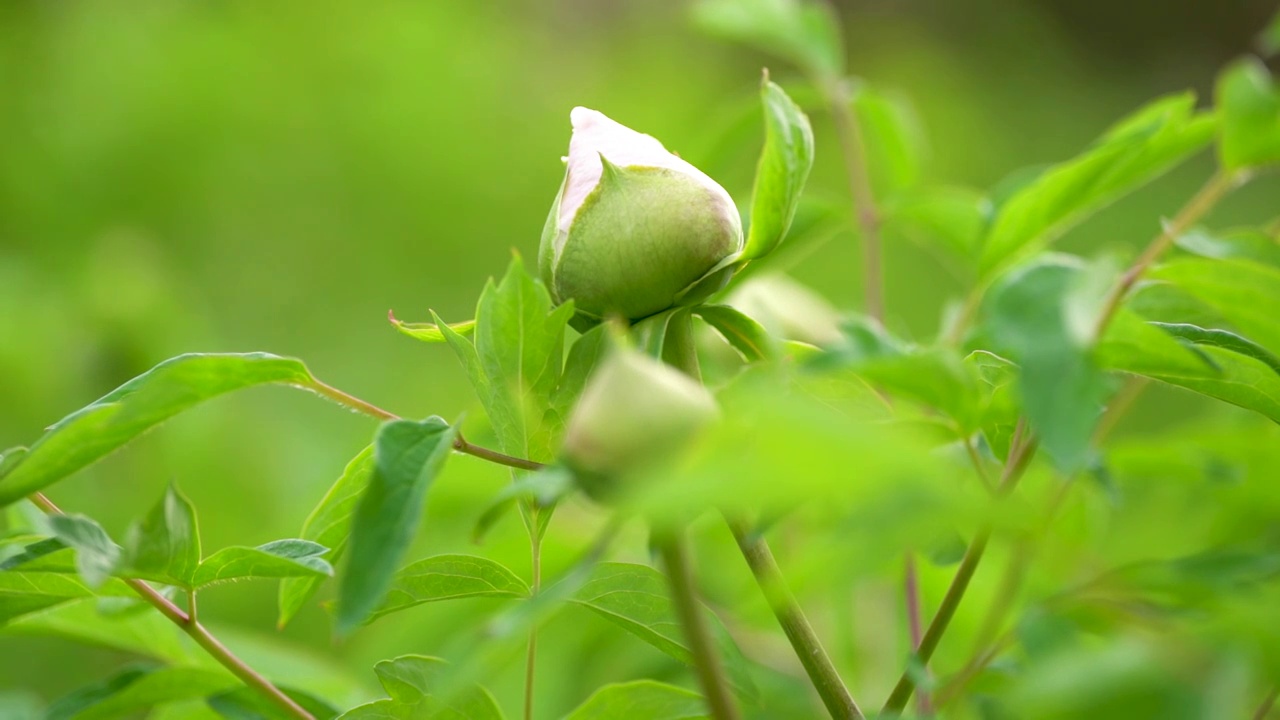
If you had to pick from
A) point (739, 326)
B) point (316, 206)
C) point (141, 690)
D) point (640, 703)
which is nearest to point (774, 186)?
point (739, 326)

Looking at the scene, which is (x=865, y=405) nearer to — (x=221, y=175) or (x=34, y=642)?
(x=34, y=642)

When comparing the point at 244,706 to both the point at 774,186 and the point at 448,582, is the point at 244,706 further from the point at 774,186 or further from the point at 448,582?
the point at 774,186

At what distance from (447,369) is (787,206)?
1.05 m

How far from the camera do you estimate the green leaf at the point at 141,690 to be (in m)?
0.33

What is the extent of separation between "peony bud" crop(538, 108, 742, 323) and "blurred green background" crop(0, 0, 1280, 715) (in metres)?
0.34

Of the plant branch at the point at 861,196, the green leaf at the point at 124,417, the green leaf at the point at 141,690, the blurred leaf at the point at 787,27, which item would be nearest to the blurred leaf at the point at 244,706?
the green leaf at the point at 141,690

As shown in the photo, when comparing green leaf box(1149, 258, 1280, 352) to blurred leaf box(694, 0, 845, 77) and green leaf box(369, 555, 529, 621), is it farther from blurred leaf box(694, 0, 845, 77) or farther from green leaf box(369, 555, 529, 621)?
blurred leaf box(694, 0, 845, 77)

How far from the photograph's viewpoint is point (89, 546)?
25 cm

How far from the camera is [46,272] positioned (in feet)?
4.51

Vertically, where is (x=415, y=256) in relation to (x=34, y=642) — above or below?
above

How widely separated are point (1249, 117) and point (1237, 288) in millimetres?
185

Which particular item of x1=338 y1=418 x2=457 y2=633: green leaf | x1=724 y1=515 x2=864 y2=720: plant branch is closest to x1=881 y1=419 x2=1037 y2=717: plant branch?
x1=724 y1=515 x2=864 y2=720: plant branch

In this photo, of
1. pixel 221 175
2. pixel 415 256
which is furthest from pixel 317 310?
pixel 221 175

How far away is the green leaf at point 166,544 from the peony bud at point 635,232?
0.36 ft
